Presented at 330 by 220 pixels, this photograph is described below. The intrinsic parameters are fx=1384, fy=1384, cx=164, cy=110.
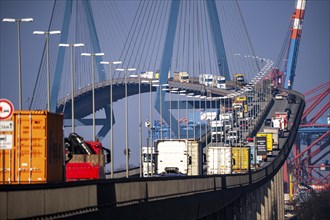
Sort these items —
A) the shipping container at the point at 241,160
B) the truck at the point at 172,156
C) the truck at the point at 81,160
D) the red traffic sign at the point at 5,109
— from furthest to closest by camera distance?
the shipping container at the point at 241,160 → the truck at the point at 172,156 → the truck at the point at 81,160 → the red traffic sign at the point at 5,109

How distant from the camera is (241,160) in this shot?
9575 cm

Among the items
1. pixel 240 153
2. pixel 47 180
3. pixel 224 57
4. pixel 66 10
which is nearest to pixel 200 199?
pixel 47 180

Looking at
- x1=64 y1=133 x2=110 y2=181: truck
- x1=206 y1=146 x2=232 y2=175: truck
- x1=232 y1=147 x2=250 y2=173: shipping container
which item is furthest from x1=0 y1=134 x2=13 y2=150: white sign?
x1=232 y1=147 x2=250 y2=173: shipping container

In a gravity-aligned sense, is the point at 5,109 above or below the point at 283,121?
below

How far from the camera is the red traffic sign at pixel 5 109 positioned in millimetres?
24844

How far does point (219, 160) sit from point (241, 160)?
37.5ft

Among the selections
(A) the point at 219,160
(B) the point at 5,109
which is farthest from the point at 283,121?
(B) the point at 5,109

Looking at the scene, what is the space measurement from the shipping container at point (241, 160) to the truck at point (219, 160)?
955 cm

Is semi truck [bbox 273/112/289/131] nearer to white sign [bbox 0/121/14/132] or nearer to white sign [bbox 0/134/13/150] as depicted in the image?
white sign [bbox 0/121/14/132]

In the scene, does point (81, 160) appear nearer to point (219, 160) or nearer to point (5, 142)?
point (5, 142)

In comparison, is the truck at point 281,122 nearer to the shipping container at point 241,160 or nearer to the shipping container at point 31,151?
the shipping container at point 241,160

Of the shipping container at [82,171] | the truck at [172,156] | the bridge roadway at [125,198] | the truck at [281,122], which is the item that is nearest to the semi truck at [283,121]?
the truck at [281,122]

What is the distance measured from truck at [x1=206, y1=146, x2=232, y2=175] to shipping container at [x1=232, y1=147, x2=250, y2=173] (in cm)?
955

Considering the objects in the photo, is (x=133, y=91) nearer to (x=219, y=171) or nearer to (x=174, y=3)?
(x=174, y=3)
